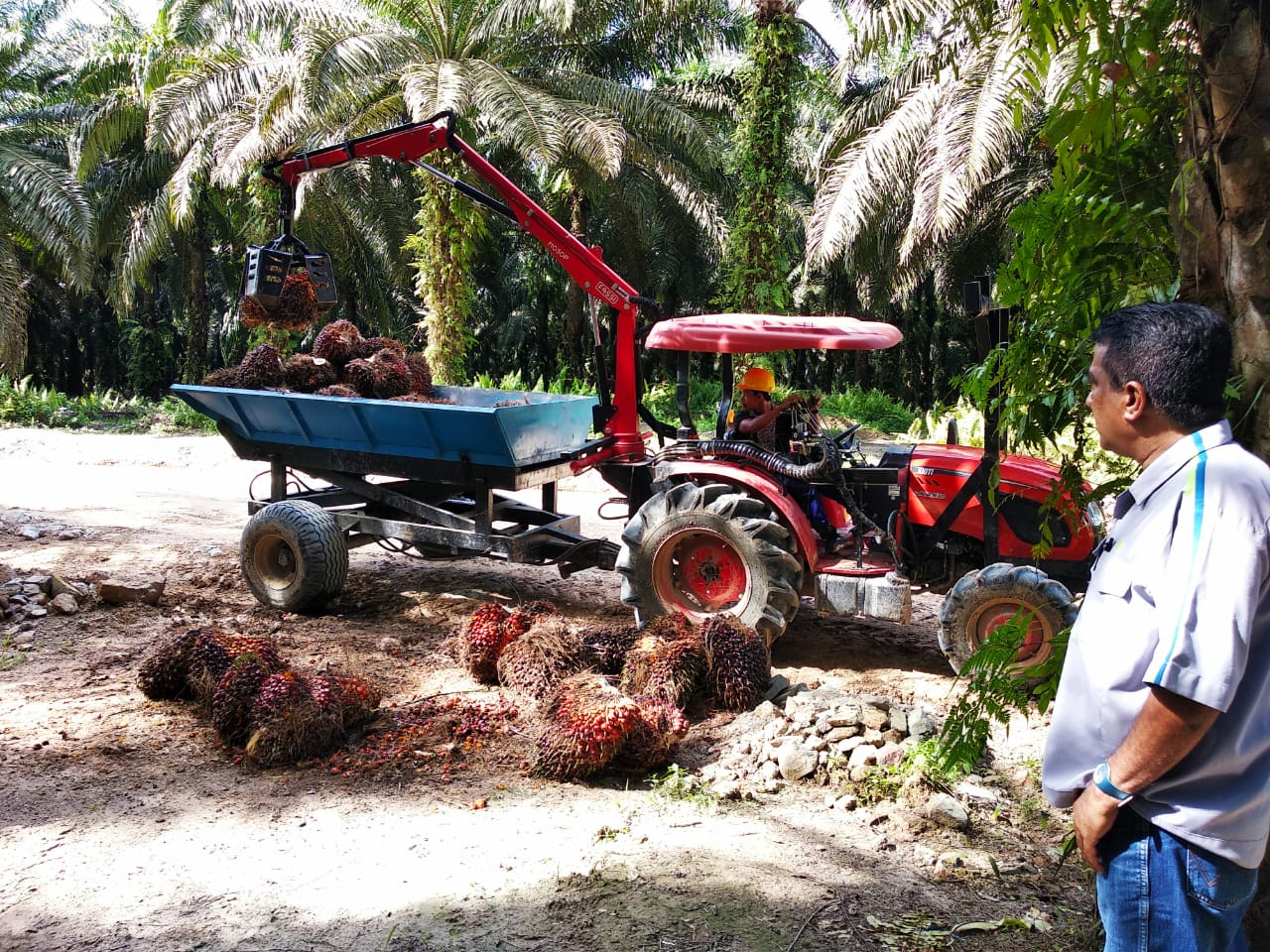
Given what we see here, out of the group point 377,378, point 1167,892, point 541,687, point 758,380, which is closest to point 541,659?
Result: point 541,687

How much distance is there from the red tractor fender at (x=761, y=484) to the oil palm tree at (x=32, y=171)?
1621 centimetres

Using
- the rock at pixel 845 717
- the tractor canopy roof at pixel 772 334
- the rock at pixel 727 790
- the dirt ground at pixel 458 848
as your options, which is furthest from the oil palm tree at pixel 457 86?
the rock at pixel 727 790

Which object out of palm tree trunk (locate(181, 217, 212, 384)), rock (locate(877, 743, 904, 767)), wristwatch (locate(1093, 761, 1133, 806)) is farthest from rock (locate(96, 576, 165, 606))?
palm tree trunk (locate(181, 217, 212, 384))

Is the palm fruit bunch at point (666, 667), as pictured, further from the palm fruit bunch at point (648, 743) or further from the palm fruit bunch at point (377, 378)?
the palm fruit bunch at point (377, 378)

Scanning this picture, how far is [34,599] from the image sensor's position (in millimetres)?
6836

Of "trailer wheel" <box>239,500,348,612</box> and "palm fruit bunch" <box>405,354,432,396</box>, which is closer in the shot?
"trailer wheel" <box>239,500,348,612</box>

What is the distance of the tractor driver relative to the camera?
6184 millimetres

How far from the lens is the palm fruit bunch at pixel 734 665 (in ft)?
17.0

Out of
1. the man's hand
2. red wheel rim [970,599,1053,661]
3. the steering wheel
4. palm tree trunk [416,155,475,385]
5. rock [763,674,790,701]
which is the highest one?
palm tree trunk [416,155,475,385]

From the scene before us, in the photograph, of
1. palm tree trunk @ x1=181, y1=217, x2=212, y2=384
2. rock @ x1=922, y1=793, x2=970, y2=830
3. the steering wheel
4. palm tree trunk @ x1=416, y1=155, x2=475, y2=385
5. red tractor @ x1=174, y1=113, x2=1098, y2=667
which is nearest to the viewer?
rock @ x1=922, y1=793, x2=970, y2=830

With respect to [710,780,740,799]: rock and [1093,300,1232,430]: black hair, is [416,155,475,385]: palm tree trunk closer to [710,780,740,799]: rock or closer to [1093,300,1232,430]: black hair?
[710,780,740,799]: rock

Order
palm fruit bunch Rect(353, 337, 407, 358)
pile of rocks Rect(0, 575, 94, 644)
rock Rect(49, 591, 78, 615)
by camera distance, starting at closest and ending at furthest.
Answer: pile of rocks Rect(0, 575, 94, 644) < rock Rect(49, 591, 78, 615) < palm fruit bunch Rect(353, 337, 407, 358)

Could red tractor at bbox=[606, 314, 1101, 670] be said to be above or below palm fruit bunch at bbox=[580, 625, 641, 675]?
above

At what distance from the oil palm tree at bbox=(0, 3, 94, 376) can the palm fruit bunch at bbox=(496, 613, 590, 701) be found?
1650 centimetres
